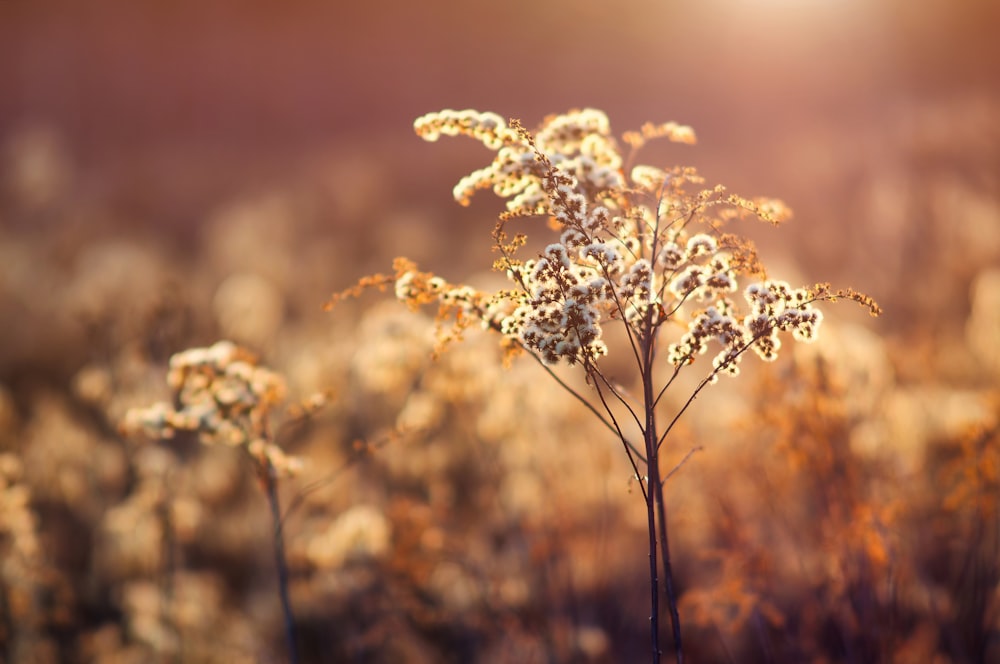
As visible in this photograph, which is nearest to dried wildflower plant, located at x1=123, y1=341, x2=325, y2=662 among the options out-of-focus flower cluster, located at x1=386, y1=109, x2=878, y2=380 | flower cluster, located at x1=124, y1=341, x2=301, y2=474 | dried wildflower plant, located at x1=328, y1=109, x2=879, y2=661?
flower cluster, located at x1=124, y1=341, x2=301, y2=474

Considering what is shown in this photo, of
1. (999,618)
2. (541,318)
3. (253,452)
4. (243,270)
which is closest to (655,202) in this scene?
(541,318)

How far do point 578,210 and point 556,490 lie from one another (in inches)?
276

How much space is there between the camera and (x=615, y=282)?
3.91 metres

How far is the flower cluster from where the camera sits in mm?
5508

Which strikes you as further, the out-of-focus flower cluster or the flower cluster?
the flower cluster

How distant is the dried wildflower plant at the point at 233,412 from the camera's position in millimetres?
5492

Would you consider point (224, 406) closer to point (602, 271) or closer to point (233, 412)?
point (233, 412)

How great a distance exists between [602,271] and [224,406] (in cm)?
325

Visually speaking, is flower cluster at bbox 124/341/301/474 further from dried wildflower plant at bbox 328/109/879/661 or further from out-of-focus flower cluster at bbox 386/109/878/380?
out-of-focus flower cluster at bbox 386/109/878/380

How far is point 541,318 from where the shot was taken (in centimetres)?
369

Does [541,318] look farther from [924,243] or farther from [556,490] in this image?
[924,243]

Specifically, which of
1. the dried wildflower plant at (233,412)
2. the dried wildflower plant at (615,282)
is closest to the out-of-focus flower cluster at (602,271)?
the dried wildflower plant at (615,282)

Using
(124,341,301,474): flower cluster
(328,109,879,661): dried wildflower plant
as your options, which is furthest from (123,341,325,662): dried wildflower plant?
(328,109,879,661): dried wildflower plant

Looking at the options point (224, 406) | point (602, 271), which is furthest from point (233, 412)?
point (602, 271)
